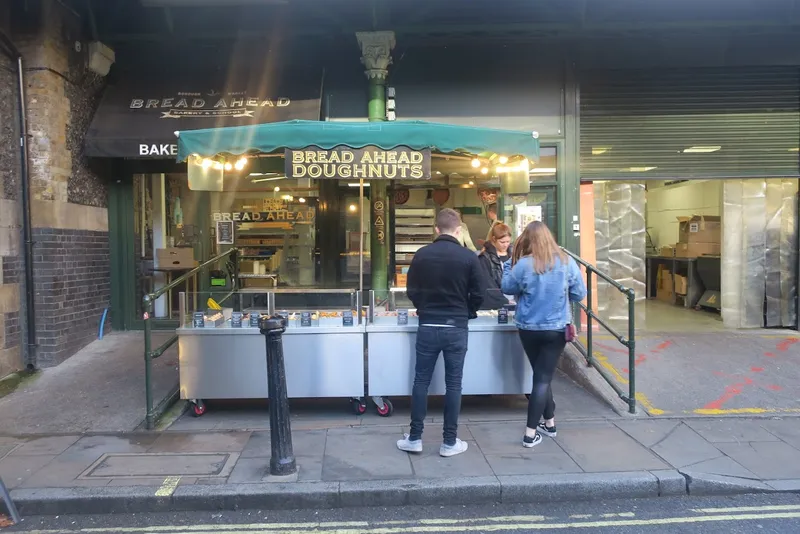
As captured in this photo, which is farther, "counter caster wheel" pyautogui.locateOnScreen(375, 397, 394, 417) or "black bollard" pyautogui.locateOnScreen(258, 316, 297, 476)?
"counter caster wheel" pyautogui.locateOnScreen(375, 397, 394, 417)

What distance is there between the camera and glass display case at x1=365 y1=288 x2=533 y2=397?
5250 millimetres

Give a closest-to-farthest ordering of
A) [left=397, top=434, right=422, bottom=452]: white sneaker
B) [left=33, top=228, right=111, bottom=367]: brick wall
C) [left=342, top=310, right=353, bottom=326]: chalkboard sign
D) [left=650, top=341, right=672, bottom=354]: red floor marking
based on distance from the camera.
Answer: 1. [left=397, top=434, right=422, bottom=452]: white sneaker
2. [left=342, top=310, right=353, bottom=326]: chalkboard sign
3. [left=33, top=228, right=111, bottom=367]: brick wall
4. [left=650, top=341, right=672, bottom=354]: red floor marking

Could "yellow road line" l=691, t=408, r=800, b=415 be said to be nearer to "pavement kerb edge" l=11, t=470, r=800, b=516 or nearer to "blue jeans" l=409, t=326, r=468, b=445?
"pavement kerb edge" l=11, t=470, r=800, b=516

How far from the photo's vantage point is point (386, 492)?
3807 millimetres

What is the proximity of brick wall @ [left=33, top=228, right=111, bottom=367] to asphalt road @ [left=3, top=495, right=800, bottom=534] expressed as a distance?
3612mm

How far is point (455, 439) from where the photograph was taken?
14.4 feet

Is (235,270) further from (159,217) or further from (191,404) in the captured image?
(191,404)

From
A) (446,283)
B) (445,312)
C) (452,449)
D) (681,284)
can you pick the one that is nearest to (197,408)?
(452,449)

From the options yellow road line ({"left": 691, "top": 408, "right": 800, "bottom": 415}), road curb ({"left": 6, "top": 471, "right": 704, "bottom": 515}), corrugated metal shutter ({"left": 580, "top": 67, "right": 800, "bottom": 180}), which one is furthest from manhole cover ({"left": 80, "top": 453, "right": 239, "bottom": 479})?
corrugated metal shutter ({"left": 580, "top": 67, "right": 800, "bottom": 180})

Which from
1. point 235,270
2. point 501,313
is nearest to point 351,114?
point 235,270

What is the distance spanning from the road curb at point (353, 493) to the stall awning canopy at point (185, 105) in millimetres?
4544

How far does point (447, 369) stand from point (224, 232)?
5502 millimetres

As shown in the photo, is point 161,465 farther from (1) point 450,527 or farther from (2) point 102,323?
(2) point 102,323

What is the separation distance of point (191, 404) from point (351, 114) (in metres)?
4.42
